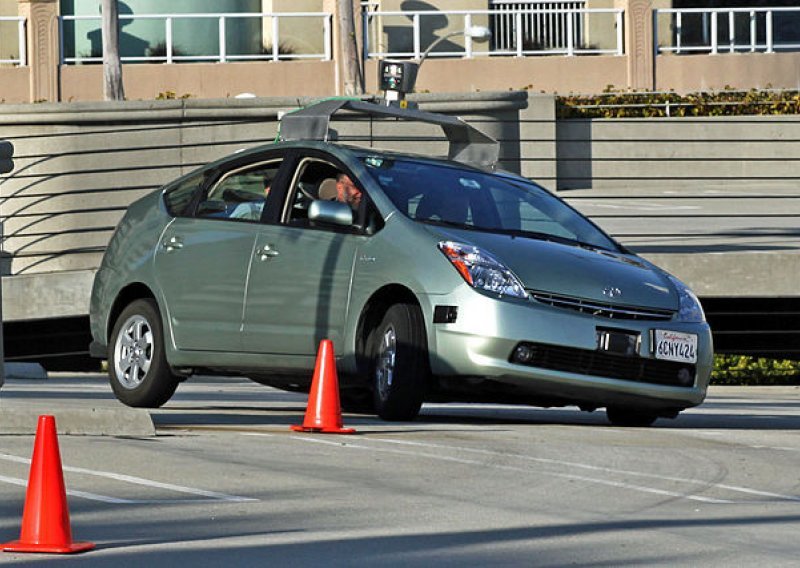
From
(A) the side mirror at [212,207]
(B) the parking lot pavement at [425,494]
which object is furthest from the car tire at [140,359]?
(A) the side mirror at [212,207]

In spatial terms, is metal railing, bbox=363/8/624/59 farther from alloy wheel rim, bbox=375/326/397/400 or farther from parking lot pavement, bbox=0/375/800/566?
alloy wheel rim, bbox=375/326/397/400

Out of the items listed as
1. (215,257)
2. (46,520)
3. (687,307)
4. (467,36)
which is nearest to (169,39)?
(467,36)

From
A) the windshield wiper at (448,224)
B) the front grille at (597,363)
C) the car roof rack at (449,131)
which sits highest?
the car roof rack at (449,131)

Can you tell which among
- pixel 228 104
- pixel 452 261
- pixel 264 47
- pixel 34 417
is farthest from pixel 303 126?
pixel 264 47

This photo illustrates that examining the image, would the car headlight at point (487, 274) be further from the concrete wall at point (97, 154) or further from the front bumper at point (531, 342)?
the concrete wall at point (97, 154)

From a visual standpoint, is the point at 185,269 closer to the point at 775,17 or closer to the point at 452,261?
the point at 452,261

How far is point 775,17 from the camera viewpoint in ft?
136

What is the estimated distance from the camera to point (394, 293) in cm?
1144

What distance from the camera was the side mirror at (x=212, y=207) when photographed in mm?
12567

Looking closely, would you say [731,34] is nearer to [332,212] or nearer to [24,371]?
[24,371]

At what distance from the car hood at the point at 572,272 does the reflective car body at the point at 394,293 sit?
11mm

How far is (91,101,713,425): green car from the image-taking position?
11.0 metres

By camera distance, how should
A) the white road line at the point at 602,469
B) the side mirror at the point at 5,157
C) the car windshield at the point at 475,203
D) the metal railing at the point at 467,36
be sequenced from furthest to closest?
the metal railing at the point at 467,36, the car windshield at the point at 475,203, the side mirror at the point at 5,157, the white road line at the point at 602,469

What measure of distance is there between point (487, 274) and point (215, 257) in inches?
79.7
